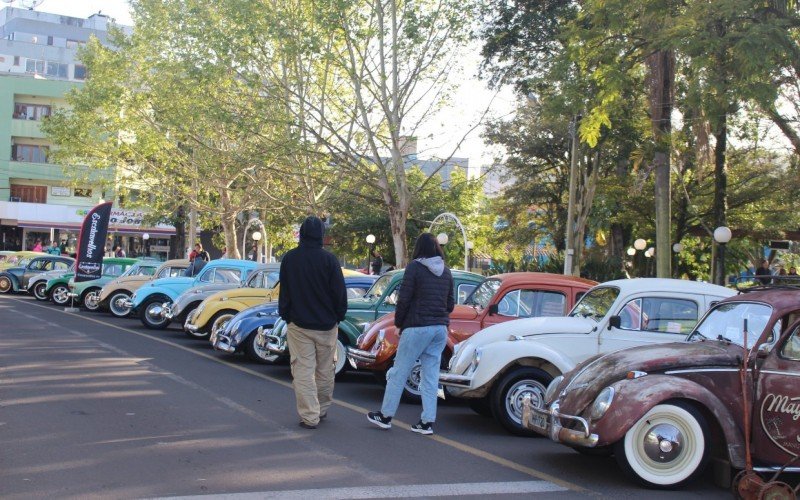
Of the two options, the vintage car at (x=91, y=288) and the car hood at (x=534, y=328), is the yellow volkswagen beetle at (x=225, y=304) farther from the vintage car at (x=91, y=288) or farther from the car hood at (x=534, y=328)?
the vintage car at (x=91, y=288)

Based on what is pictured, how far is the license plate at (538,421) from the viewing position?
735cm

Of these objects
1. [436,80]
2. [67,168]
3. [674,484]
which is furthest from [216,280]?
[67,168]

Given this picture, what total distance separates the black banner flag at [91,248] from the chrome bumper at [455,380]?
58.2 feet

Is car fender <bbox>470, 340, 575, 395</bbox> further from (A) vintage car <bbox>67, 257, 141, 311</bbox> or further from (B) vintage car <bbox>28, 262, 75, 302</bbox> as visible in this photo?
(B) vintage car <bbox>28, 262, 75, 302</bbox>

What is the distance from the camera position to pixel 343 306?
28.4 ft

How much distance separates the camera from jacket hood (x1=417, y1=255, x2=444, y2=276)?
28.3 ft

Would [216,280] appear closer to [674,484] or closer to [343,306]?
A: [343,306]

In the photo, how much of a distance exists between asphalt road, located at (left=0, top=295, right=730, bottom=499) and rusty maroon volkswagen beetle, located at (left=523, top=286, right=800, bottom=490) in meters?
0.31

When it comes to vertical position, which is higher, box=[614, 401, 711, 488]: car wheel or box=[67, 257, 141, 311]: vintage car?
box=[67, 257, 141, 311]: vintage car

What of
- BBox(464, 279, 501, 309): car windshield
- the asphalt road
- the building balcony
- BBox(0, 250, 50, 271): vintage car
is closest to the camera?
the asphalt road

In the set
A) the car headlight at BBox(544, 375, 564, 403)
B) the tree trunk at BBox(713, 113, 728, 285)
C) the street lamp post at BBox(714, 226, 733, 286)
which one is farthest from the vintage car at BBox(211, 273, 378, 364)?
the tree trunk at BBox(713, 113, 728, 285)

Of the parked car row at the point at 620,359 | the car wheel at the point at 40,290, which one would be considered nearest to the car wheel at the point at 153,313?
the parked car row at the point at 620,359

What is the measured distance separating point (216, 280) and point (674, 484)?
13672mm

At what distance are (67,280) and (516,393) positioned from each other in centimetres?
2244
